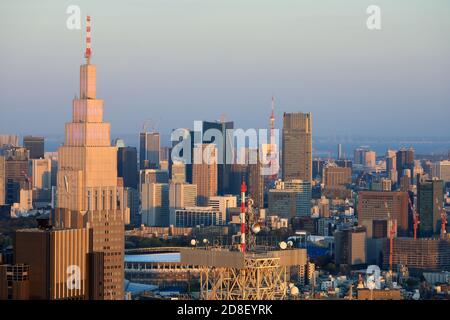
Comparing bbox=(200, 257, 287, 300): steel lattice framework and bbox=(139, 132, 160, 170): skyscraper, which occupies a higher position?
bbox=(139, 132, 160, 170): skyscraper

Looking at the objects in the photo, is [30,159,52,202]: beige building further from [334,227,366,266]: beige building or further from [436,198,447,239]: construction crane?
[436,198,447,239]: construction crane

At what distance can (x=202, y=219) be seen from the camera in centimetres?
2384

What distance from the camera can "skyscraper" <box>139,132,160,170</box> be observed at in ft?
75.5

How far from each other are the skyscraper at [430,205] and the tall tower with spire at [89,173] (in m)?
11.9

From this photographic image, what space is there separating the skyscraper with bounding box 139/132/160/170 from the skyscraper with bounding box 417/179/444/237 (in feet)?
18.3

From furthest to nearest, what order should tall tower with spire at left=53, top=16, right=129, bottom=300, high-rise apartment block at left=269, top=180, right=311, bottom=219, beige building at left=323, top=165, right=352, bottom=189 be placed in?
beige building at left=323, top=165, right=352, bottom=189 → high-rise apartment block at left=269, top=180, right=311, bottom=219 → tall tower with spire at left=53, top=16, right=129, bottom=300

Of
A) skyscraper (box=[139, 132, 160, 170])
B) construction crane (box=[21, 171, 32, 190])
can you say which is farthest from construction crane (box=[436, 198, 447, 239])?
construction crane (box=[21, 171, 32, 190])

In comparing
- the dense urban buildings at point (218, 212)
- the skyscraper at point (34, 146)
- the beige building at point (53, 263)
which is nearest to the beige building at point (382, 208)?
the dense urban buildings at point (218, 212)

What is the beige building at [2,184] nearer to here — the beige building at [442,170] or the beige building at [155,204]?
the beige building at [155,204]

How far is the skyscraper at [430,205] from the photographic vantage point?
24.4 metres

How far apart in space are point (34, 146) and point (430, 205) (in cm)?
922

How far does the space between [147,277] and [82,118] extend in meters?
4.65

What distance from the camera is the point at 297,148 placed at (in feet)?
89.1
